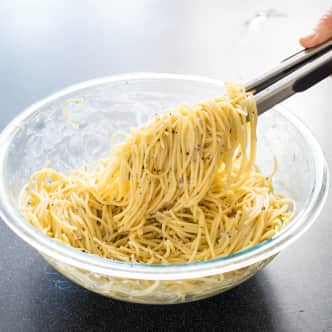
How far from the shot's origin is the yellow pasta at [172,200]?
1.23 meters

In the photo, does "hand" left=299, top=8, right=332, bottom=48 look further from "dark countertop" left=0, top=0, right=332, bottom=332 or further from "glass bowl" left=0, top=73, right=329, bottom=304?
"dark countertop" left=0, top=0, right=332, bottom=332

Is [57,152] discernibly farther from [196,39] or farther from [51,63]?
[196,39]

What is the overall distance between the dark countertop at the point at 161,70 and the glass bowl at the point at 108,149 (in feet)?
0.26

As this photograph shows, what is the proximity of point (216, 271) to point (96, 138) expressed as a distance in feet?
2.24

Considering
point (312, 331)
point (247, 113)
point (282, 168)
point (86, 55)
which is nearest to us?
point (312, 331)

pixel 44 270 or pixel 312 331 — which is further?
pixel 44 270

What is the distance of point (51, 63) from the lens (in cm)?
201

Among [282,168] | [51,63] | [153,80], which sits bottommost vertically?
[282,168]

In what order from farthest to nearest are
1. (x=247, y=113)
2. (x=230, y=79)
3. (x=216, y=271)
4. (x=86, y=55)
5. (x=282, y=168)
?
(x=86, y=55)
(x=230, y=79)
(x=282, y=168)
(x=247, y=113)
(x=216, y=271)

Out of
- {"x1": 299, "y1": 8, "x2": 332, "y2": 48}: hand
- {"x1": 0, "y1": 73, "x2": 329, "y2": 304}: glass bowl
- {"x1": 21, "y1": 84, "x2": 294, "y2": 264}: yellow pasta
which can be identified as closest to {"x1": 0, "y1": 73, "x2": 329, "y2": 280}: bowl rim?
{"x1": 0, "y1": 73, "x2": 329, "y2": 304}: glass bowl

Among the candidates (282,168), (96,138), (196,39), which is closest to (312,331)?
(282,168)

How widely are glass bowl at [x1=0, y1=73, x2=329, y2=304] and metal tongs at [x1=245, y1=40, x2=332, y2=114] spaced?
0.16 metres

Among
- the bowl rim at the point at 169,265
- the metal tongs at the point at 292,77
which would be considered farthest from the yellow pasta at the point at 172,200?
the bowl rim at the point at 169,265

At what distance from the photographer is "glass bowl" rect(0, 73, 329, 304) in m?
1.01
